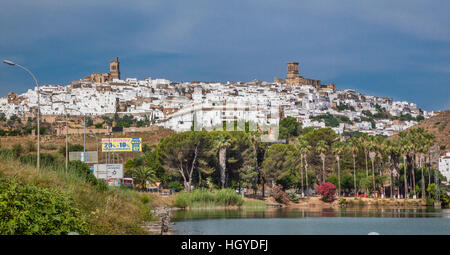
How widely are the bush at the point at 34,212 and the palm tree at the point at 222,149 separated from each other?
57.1m

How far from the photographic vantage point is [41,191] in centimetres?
1094

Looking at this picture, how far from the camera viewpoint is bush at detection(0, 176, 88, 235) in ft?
29.6

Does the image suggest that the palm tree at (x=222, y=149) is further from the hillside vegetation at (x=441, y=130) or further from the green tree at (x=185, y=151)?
the hillside vegetation at (x=441, y=130)

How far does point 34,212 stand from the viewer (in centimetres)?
991

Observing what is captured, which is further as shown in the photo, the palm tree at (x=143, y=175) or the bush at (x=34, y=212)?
the palm tree at (x=143, y=175)

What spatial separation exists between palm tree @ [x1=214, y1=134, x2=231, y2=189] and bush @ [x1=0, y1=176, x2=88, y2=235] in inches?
2246

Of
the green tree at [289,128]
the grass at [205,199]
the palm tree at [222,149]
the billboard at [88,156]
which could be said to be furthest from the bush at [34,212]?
the green tree at [289,128]

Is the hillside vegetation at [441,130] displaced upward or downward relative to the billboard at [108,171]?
upward

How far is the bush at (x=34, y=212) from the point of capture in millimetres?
9031

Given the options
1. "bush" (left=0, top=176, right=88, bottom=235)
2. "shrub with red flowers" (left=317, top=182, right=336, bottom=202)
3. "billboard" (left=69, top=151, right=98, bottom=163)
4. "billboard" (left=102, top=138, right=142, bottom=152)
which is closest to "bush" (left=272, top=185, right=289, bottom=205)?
"shrub with red flowers" (left=317, top=182, right=336, bottom=202)

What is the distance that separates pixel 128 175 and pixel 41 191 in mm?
65913

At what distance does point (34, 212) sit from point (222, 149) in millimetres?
59553

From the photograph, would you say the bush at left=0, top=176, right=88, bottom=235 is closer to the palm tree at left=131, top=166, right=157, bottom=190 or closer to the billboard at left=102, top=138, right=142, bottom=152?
the palm tree at left=131, top=166, right=157, bottom=190
